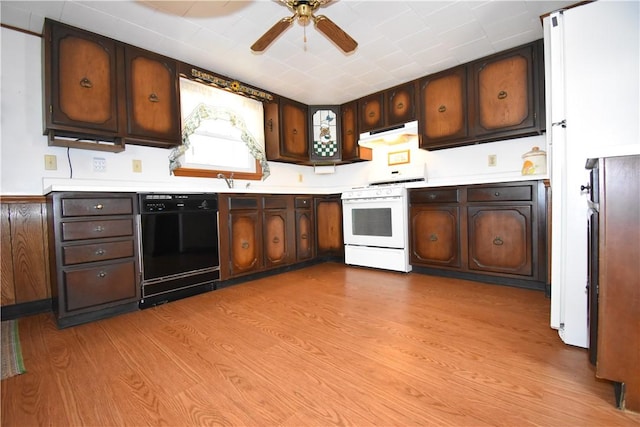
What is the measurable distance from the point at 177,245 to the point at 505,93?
321 centimetres

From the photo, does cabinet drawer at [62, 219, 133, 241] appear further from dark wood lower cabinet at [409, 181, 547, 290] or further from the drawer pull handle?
dark wood lower cabinet at [409, 181, 547, 290]

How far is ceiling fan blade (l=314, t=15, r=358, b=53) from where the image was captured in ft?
5.49

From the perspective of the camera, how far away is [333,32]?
178 centimetres

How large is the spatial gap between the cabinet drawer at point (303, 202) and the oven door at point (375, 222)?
43cm

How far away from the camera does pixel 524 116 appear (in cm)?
250

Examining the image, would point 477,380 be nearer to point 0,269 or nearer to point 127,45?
point 0,269

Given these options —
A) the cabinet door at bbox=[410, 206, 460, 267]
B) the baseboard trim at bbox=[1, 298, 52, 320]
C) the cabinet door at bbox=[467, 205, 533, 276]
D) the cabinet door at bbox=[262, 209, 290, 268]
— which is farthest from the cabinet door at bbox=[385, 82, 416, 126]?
the baseboard trim at bbox=[1, 298, 52, 320]

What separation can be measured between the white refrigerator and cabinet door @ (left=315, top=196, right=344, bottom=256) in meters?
2.34

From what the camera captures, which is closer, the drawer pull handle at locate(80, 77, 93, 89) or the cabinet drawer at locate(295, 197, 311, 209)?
the drawer pull handle at locate(80, 77, 93, 89)

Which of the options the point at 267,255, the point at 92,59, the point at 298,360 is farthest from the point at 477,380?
the point at 92,59

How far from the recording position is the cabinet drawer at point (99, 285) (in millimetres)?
1763

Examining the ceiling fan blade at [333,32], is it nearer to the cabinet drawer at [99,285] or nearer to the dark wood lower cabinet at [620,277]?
the dark wood lower cabinet at [620,277]

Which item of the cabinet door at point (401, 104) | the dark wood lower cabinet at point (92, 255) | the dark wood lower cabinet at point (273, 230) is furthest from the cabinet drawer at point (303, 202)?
the dark wood lower cabinet at point (92, 255)

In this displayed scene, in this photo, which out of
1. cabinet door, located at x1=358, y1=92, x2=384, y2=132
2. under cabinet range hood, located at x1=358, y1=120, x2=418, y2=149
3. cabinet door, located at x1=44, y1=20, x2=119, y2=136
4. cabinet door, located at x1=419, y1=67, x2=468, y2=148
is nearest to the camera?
cabinet door, located at x1=44, y1=20, x2=119, y2=136
